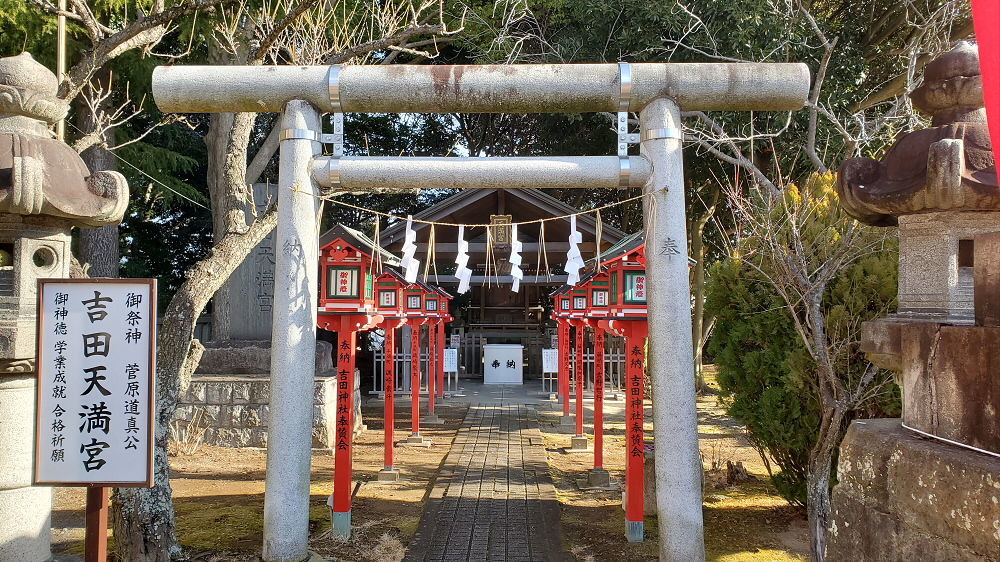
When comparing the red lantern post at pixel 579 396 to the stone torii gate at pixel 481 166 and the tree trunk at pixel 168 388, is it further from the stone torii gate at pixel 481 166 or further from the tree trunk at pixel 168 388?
the stone torii gate at pixel 481 166

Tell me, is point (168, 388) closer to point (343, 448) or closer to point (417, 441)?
point (343, 448)

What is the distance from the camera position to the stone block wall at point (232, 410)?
1139cm

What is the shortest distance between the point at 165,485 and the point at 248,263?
694cm

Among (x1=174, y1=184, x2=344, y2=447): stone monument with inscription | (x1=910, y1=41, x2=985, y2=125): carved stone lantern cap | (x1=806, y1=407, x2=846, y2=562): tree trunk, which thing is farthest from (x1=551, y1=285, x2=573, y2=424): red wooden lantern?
(x1=910, y1=41, x2=985, y2=125): carved stone lantern cap

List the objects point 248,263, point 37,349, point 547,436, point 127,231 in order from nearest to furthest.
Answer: point 37,349 < point 248,263 < point 547,436 < point 127,231

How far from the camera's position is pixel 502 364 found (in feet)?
69.5

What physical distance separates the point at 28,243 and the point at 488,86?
3.04 metres

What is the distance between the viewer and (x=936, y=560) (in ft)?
7.39

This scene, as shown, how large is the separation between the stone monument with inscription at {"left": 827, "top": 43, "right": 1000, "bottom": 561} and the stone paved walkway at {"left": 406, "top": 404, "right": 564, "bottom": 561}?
153 inches

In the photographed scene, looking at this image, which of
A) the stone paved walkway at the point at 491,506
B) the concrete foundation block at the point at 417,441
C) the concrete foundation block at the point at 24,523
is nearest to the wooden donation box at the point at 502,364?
the stone paved walkway at the point at 491,506

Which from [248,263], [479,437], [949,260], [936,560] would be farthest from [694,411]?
[248,263]

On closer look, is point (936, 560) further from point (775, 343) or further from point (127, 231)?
point (127, 231)

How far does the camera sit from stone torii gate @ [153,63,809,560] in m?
4.34

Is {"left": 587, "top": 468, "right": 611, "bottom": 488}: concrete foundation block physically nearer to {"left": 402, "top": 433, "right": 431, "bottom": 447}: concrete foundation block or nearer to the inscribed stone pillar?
{"left": 402, "top": 433, "right": 431, "bottom": 447}: concrete foundation block
